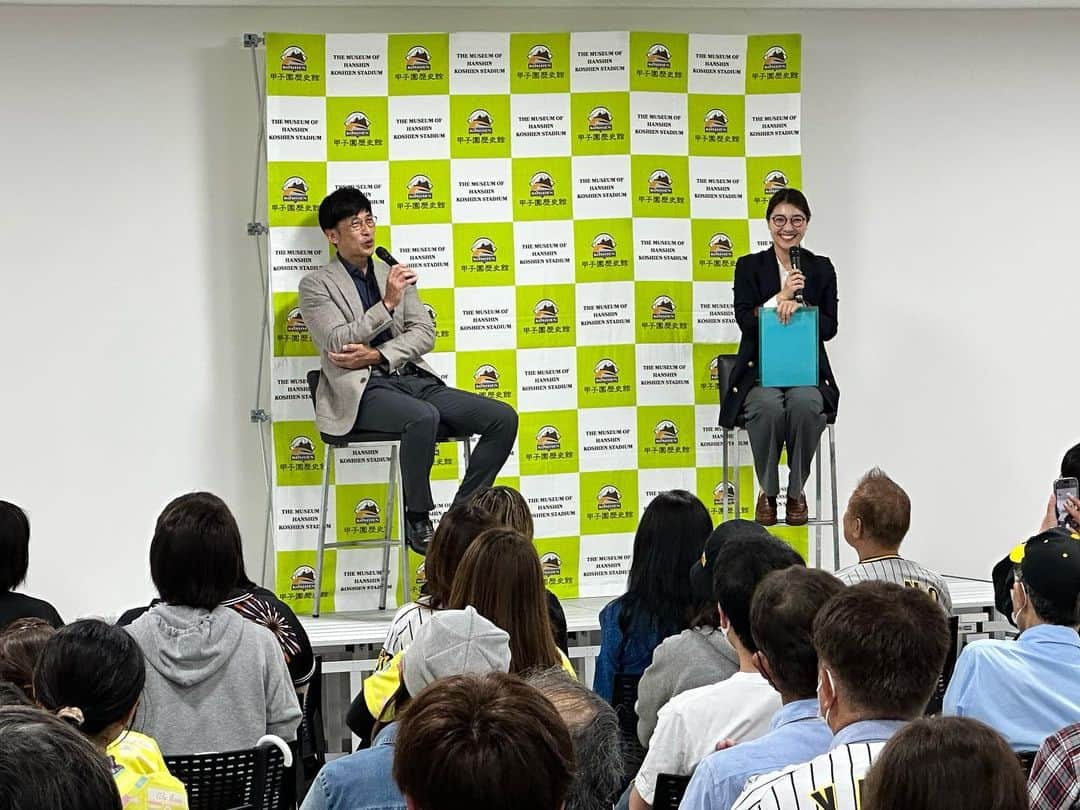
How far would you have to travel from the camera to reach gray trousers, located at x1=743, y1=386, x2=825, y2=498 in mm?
5500

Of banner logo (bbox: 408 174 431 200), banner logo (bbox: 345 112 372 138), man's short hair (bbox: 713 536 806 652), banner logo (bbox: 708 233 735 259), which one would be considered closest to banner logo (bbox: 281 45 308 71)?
banner logo (bbox: 345 112 372 138)

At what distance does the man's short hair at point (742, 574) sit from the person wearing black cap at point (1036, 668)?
1.36ft

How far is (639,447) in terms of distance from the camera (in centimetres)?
598

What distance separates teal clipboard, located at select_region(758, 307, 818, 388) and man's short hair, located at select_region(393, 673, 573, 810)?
14.0 ft

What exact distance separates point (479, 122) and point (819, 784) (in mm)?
4497

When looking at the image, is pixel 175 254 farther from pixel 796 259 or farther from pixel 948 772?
pixel 948 772

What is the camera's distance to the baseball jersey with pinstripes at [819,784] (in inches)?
67.8

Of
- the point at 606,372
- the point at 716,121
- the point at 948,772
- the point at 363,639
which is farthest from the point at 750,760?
the point at 716,121

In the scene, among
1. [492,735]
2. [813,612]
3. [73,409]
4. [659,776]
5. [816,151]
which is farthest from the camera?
[816,151]

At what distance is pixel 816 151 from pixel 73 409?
3430 mm

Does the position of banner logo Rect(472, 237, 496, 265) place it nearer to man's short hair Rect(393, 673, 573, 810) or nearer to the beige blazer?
the beige blazer

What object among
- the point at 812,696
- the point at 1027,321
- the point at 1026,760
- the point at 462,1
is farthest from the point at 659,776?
the point at 1027,321

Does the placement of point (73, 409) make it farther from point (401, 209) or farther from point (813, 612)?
point (813, 612)

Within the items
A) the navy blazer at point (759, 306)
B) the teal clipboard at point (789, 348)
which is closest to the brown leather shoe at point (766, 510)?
the navy blazer at point (759, 306)
